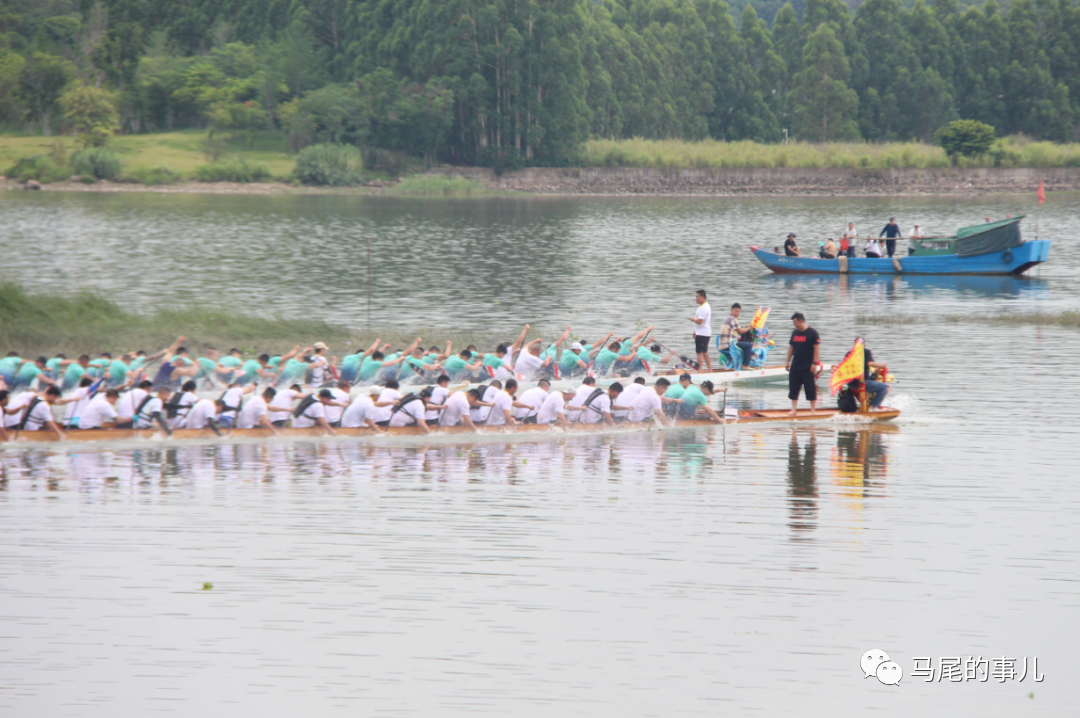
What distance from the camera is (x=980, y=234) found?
42.8 m

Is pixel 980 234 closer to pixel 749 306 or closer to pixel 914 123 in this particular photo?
pixel 749 306

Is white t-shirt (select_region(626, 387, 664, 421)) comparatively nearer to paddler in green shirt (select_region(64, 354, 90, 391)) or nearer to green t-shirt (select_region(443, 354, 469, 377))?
green t-shirt (select_region(443, 354, 469, 377))

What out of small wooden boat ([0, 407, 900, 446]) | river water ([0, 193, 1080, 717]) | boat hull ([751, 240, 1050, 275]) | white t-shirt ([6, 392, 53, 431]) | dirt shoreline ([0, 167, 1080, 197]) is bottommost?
river water ([0, 193, 1080, 717])

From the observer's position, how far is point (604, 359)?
948 inches

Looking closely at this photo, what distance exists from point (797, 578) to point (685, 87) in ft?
383

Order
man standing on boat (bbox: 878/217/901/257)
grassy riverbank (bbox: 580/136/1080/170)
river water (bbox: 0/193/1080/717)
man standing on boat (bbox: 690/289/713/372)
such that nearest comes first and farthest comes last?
river water (bbox: 0/193/1080/717) < man standing on boat (bbox: 690/289/713/372) < man standing on boat (bbox: 878/217/901/257) < grassy riverbank (bbox: 580/136/1080/170)

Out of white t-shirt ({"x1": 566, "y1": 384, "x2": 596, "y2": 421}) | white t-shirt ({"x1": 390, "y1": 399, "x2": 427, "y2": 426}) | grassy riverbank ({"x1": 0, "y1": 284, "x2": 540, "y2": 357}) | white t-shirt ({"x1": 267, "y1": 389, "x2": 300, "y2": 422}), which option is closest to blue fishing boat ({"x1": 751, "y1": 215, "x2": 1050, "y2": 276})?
grassy riverbank ({"x1": 0, "y1": 284, "x2": 540, "y2": 357})

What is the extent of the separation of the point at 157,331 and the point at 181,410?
8843 mm

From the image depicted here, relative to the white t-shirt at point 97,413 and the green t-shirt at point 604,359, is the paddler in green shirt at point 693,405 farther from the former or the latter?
the white t-shirt at point 97,413

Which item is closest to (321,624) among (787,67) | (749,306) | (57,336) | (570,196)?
(57,336)

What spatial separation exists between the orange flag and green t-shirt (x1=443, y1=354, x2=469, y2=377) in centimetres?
770

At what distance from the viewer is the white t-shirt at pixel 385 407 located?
19.3 meters

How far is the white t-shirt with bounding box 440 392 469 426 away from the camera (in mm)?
19375

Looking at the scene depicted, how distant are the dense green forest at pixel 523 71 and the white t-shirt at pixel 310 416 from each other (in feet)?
269
